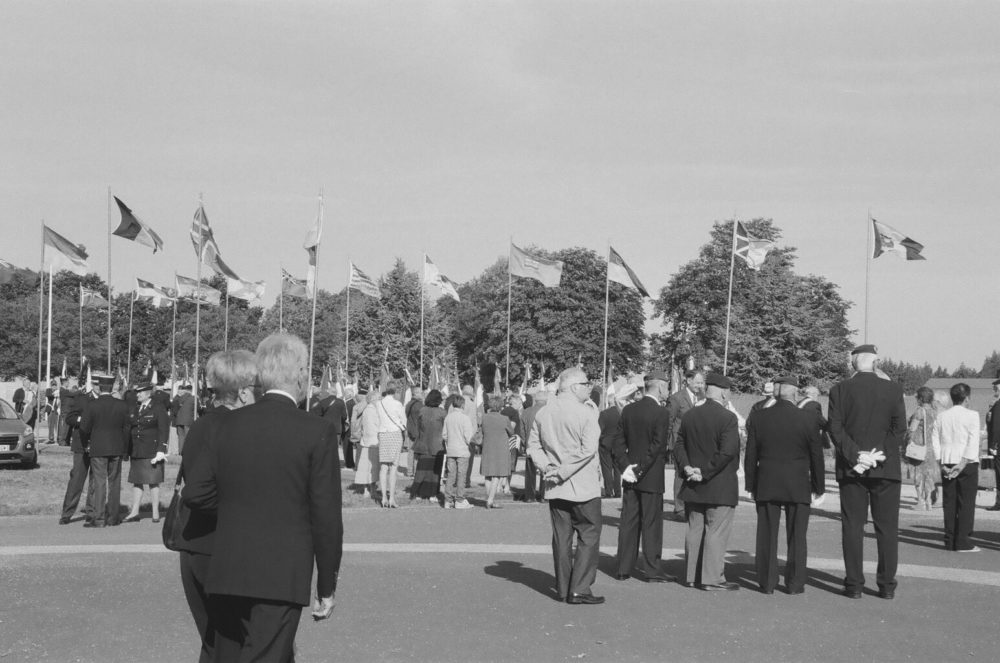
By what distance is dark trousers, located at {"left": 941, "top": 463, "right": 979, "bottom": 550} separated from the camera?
12750mm

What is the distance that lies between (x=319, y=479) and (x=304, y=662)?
2.97 metres

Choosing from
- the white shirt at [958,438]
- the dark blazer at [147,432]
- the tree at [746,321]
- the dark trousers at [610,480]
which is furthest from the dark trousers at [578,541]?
the tree at [746,321]

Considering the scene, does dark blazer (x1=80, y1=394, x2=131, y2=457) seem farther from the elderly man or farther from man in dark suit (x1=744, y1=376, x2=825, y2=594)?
man in dark suit (x1=744, y1=376, x2=825, y2=594)

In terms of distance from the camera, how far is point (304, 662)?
7.15 meters

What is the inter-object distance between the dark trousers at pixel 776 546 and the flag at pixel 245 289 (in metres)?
36.0

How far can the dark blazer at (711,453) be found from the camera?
9.97m

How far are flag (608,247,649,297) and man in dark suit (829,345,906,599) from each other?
27.9 meters

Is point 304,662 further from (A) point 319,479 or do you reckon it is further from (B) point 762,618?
(B) point 762,618

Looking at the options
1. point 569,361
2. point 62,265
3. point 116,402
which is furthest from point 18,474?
point 569,361

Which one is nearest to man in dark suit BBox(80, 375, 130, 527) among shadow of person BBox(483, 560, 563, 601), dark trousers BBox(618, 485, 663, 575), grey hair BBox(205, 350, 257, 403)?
shadow of person BBox(483, 560, 563, 601)

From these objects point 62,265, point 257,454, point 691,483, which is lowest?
point 691,483

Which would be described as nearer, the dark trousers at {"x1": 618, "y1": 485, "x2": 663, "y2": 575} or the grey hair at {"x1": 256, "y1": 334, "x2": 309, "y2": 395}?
the grey hair at {"x1": 256, "y1": 334, "x2": 309, "y2": 395}

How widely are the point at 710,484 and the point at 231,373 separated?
5381mm

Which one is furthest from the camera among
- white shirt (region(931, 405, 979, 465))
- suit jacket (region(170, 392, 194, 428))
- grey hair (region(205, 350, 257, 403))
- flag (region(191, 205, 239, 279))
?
flag (region(191, 205, 239, 279))
